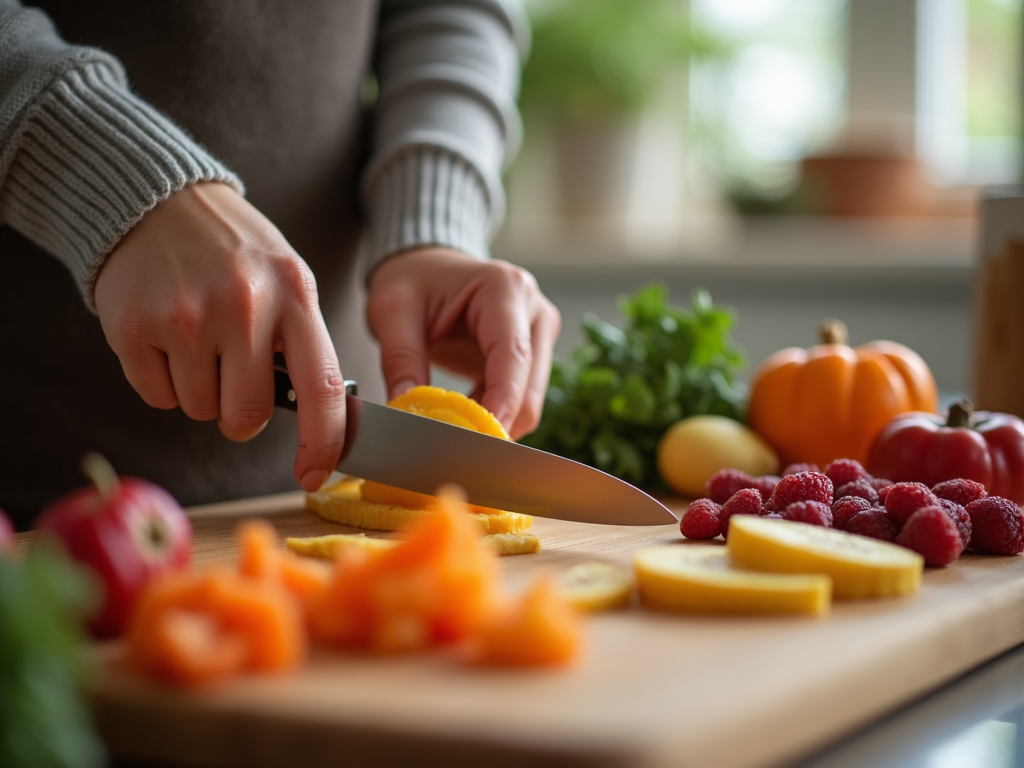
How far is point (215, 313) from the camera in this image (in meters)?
1.32

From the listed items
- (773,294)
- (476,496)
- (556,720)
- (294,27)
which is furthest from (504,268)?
(773,294)

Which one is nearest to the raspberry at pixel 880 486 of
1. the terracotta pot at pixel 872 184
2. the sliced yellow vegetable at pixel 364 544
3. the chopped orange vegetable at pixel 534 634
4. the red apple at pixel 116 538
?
the sliced yellow vegetable at pixel 364 544

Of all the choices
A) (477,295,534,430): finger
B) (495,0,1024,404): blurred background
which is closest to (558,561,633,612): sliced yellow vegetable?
(477,295,534,430): finger

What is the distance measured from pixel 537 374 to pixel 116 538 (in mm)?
904

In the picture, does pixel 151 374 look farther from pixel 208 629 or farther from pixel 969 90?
pixel 969 90

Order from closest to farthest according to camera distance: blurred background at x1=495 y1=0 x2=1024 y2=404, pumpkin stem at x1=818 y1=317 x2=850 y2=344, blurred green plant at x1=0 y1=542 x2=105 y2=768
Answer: blurred green plant at x1=0 y1=542 x2=105 y2=768 → pumpkin stem at x1=818 y1=317 x2=850 y2=344 → blurred background at x1=495 y1=0 x2=1024 y2=404

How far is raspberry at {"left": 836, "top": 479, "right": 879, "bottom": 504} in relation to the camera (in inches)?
56.2

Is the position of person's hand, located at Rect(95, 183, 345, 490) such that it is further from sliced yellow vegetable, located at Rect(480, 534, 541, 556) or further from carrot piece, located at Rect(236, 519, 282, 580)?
carrot piece, located at Rect(236, 519, 282, 580)

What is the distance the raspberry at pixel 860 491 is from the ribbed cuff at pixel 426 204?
0.74 meters

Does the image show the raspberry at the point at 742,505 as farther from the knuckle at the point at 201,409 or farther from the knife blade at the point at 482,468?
the knuckle at the point at 201,409

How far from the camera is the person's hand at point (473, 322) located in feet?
5.42

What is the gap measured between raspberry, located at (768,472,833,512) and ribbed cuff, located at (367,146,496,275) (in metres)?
0.72

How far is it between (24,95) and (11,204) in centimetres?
17

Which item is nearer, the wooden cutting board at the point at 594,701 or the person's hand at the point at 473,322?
the wooden cutting board at the point at 594,701
